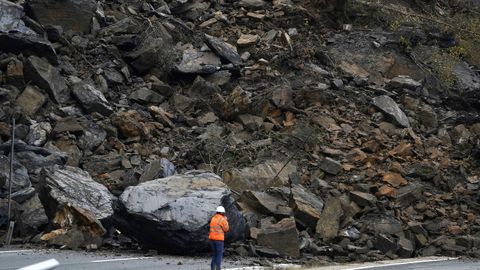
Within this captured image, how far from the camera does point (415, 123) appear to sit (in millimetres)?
25891

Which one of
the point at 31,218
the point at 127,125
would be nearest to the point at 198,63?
the point at 127,125

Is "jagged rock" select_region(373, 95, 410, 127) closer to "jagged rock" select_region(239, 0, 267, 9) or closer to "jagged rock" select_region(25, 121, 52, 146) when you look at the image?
"jagged rock" select_region(239, 0, 267, 9)

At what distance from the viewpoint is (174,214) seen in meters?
14.1

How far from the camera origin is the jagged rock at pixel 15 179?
16672 millimetres

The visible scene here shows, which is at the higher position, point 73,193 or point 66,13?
point 66,13

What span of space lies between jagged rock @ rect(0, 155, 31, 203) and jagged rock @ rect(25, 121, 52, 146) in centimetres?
188

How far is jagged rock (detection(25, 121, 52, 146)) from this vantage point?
1962 cm

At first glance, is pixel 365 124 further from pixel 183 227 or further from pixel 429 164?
pixel 183 227

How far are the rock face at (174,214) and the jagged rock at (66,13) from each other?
45.2 ft

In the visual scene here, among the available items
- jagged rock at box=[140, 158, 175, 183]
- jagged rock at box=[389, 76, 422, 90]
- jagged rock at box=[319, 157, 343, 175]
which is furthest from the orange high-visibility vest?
jagged rock at box=[389, 76, 422, 90]

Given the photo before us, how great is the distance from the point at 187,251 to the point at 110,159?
20.7 ft

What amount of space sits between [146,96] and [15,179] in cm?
797

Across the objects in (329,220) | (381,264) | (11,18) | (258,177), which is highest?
(11,18)

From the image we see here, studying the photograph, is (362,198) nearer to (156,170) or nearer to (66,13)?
(156,170)
